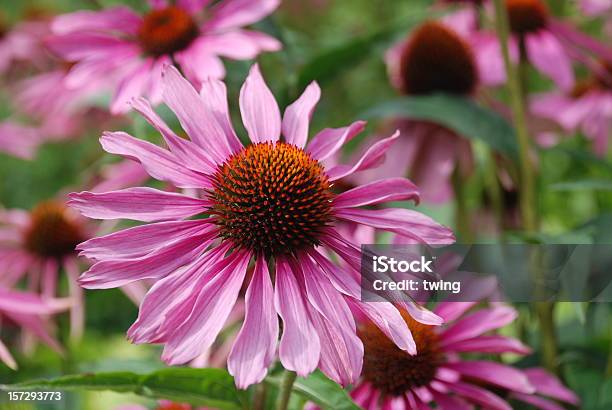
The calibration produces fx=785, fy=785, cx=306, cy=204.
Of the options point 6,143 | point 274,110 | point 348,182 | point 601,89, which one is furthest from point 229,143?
point 601,89

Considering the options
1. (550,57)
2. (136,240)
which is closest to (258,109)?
(136,240)

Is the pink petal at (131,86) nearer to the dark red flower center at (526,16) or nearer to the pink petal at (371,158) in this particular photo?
the pink petal at (371,158)

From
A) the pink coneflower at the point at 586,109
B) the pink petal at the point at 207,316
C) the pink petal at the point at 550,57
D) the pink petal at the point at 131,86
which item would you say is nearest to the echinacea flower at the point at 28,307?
the pink petal at the point at 131,86

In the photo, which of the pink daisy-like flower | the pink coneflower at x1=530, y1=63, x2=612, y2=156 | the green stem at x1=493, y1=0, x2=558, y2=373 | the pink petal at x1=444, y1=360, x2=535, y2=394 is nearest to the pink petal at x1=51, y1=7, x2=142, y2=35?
the pink daisy-like flower

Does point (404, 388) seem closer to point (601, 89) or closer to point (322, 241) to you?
point (322, 241)

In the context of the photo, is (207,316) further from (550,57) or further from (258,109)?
(550,57)

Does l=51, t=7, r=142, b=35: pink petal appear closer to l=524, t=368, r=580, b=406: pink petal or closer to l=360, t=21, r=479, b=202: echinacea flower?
l=360, t=21, r=479, b=202: echinacea flower
